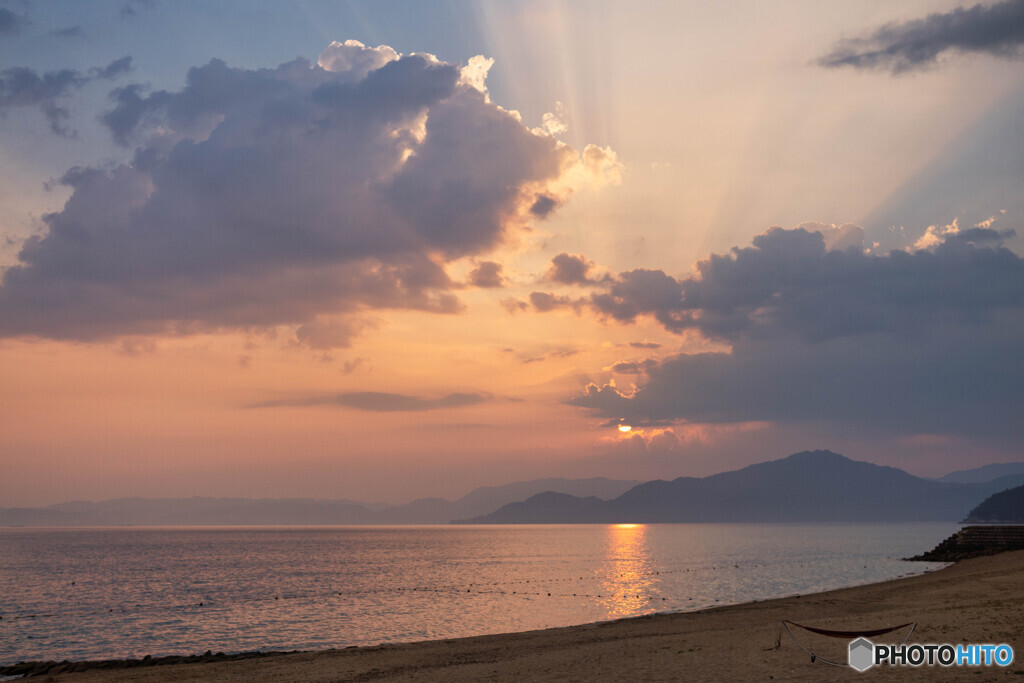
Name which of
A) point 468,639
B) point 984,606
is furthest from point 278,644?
point 984,606

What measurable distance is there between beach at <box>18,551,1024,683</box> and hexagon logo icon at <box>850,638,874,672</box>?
0.47 metres

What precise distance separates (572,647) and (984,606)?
65.5ft

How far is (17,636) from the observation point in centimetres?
5434

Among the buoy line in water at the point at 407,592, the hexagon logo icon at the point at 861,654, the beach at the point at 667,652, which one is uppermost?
the hexagon logo icon at the point at 861,654

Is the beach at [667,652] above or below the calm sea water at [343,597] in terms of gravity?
above

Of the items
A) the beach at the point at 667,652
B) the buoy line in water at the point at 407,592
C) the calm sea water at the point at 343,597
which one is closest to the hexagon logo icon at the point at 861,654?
the beach at the point at 667,652

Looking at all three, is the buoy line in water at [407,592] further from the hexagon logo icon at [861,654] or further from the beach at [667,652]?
the hexagon logo icon at [861,654]

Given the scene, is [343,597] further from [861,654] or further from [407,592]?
[861,654]

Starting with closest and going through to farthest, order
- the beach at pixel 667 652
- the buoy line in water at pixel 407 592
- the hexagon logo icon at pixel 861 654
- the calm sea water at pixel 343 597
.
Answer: the hexagon logo icon at pixel 861 654 → the beach at pixel 667 652 → the calm sea water at pixel 343 597 → the buoy line in water at pixel 407 592

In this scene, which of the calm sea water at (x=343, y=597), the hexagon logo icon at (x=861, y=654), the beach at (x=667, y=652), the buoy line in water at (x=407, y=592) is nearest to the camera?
the hexagon logo icon at (x=861, y=654)

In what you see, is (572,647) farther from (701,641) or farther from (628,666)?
(628,666)

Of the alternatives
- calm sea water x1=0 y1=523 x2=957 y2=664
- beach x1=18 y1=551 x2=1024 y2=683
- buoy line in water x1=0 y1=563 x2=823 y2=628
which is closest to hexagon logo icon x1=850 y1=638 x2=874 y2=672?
beach x1=18 y1=551 x2=1024 y2=683

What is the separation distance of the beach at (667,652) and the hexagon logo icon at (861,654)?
47 cm

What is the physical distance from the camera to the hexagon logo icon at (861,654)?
916 inches
